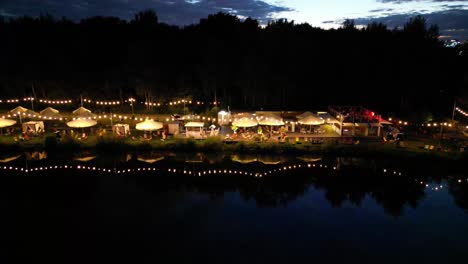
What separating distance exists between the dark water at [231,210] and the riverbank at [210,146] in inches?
30.7

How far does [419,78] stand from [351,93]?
19.6 ft

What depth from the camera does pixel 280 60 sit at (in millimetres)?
31172

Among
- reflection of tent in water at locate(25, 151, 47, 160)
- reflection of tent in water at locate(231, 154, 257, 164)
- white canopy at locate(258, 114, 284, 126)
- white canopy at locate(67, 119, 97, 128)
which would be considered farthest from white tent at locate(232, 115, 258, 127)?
reflection of tent in water at locate(25, 151, 47, 160)

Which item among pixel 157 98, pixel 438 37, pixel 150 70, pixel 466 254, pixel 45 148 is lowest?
pixel 466 254

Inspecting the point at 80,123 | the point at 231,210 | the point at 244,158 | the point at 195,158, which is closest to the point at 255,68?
the point at 244,158

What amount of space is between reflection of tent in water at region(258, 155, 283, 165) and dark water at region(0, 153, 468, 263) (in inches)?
2.5

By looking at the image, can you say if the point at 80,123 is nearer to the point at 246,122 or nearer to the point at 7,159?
the point at 7,159

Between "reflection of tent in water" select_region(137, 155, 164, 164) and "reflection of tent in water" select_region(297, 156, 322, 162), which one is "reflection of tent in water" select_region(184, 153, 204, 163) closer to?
"reflection of tent in water" select_region(137, 155, 164, 164)

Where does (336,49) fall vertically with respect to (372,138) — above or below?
above

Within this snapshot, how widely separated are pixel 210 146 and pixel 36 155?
1109cm

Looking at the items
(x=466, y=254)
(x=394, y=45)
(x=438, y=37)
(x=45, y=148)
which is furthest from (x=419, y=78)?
(x=45, y=148)

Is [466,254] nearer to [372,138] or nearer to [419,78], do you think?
[372,138]

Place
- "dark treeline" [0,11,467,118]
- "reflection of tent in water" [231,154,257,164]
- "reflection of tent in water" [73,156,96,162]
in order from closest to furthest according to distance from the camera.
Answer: "reflection of tent in water" [231,154,257,164]
"reflection of tent in water" [73,156,96,162]
"dark treeline" [0,11,467,118]

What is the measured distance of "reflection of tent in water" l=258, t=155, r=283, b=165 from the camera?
2003 cm
